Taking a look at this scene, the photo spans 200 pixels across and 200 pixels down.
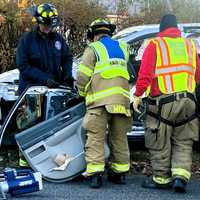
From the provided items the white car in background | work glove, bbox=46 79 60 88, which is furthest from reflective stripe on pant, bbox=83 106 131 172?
the white car in background

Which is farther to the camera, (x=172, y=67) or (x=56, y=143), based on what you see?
(x=56, y=143)

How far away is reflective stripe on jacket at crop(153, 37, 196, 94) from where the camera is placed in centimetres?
670

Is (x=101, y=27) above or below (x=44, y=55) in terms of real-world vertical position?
above

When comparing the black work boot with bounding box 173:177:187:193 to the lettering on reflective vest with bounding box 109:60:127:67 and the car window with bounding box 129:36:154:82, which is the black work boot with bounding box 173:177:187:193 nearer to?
the lettering on reflective vest with bounding box 109:60:127:67

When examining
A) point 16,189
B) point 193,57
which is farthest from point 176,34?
point 16,189

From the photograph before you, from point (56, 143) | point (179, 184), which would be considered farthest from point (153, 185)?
point (56, 143)

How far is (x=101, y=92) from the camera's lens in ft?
22.2

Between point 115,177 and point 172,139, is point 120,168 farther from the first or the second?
point 172,139

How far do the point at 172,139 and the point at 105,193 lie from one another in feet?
2.88

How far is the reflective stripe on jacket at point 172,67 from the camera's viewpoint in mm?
6695

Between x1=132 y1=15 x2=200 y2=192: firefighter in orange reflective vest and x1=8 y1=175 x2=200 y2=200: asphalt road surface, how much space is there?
5.6 inches

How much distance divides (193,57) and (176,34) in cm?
29

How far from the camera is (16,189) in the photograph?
20.5 feet

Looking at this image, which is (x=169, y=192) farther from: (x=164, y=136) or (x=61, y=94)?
(x=61, y=94)
